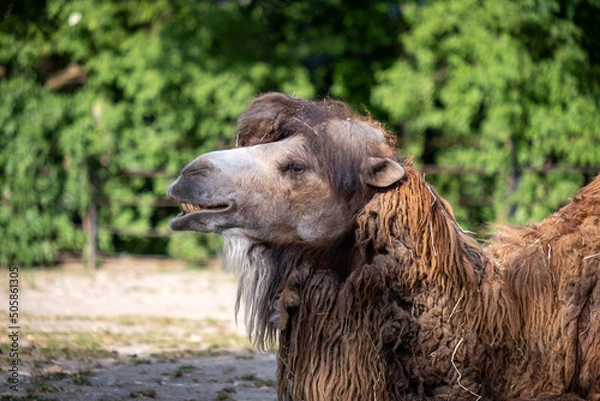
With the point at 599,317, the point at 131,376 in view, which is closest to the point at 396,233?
the point at 599,317

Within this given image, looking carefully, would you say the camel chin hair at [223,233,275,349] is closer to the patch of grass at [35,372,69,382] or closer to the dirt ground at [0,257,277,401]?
the dirt ground at [0,257,277,401]

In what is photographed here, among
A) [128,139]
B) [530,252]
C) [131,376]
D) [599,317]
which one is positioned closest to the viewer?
[599,317]

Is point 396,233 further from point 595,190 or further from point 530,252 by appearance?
point 595,190

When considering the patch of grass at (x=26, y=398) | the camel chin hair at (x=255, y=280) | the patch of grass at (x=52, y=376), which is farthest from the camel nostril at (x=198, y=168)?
the patch of grass at (x=52, y=376)

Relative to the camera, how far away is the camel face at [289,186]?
3490 mm

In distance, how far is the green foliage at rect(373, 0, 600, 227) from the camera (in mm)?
12125

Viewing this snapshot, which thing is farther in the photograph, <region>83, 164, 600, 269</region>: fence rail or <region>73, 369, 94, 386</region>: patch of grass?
<region>83, 164, 600, 269</region>: fence rail

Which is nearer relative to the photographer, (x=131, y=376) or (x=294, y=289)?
(x=294, y=289)

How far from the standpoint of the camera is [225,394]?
538 centimetres

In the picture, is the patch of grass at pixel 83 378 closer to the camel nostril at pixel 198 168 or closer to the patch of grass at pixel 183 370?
the patch of grass at pixel 183 370

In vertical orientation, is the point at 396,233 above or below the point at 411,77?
below

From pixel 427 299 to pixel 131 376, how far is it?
305cm

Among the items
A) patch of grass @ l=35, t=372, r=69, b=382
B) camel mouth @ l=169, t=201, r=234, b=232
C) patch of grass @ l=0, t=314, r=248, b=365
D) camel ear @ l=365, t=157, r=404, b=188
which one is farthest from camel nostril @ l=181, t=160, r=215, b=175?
patch of grass @ l=0, t=314, r=248, b=365

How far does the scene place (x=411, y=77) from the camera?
501 inches
